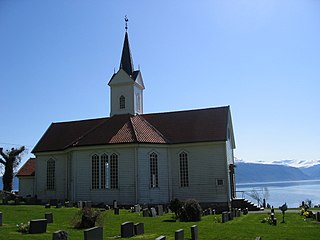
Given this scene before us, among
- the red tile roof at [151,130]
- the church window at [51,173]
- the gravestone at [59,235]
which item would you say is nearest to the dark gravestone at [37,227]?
the gravestone at [59,235]

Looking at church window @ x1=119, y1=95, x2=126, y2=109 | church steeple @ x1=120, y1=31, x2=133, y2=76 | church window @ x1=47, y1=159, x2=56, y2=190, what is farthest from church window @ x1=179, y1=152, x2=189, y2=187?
church window @ x1=47, y1=159, x2=56, y2=190

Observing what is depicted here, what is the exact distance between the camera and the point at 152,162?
33375mm

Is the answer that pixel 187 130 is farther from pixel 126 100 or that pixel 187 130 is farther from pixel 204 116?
pixel 126 100

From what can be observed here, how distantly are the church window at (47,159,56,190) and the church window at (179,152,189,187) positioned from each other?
45.2 ft

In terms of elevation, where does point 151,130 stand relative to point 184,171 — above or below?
above

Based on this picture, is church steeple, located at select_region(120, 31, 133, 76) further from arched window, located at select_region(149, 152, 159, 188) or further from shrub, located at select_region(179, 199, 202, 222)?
shrub, located at select_region(179, 199, 202, 222)

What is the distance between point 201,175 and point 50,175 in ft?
53.2

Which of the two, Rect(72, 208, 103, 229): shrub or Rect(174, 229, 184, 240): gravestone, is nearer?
Rect(174, 229, 184, 240): gravestone

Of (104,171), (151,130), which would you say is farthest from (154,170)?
(104,171)

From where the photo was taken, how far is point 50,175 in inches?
1519

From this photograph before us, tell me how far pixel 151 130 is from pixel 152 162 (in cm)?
382

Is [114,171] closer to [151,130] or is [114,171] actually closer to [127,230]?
[151,130]

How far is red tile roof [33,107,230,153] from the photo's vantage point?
3356 centimetres

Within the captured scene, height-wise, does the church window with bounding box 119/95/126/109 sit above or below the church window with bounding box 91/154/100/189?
above
